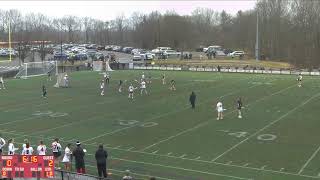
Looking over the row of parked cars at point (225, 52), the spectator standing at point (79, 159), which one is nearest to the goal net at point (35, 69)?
the row of parked cars at point (225, 52)

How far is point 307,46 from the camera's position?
82125 millimetres

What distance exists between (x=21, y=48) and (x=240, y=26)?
40.2m

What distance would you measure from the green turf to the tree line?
40659mm

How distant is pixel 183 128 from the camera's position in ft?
87.9

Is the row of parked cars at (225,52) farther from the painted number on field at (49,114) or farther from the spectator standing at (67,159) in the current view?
the spectator standing at (67,159)

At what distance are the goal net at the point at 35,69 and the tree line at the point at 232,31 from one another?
3436 cm

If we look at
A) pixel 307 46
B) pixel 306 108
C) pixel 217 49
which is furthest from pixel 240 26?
pixel 306 108

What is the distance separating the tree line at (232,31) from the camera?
281 ft

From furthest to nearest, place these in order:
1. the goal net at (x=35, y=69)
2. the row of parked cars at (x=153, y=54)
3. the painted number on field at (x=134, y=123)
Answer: the row of parked cars at (x=153, y=54) → the goal net at (x=35, y=69) → the painted number on field at (x=134, y=123)

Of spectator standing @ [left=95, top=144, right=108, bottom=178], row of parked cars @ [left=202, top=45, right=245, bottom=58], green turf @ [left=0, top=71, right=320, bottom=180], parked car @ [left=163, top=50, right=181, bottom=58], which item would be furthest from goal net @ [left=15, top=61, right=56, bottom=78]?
spectator standing @ [left=95, top=144, right=108, bottom=178]

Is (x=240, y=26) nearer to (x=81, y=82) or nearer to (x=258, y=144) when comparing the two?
(x=81, y=82)
